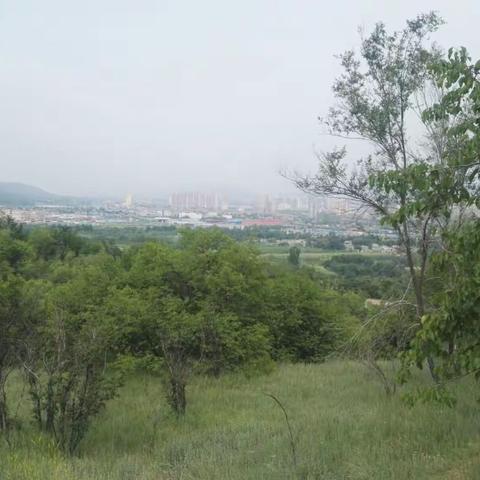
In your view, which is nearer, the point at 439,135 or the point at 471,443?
the point at 471,443

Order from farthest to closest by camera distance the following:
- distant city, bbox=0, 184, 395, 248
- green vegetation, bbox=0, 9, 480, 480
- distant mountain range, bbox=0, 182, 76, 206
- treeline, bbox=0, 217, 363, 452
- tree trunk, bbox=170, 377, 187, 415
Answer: distant mountain range, bbox=0, 182, 76, 206
distant city, bbox=0, 184, 395, 248
tree trunk, bbox=170, 377, 187, 415
treeline, bbox=0, 217, 363, 452
green vegetation, bbox=0, 9, 480, 480

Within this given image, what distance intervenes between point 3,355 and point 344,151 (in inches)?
251

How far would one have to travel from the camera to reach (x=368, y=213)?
9664 mm

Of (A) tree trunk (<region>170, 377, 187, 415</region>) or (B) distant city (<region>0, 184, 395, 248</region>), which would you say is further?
(B) distant city (<region>0, 184, 395, 248</region>)

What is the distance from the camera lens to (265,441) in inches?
243

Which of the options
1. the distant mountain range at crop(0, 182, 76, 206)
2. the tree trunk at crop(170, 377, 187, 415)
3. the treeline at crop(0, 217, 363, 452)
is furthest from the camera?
the distant mountain range at crop(0, 182, 76, 206)

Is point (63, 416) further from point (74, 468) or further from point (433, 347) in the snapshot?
point (433, 347)

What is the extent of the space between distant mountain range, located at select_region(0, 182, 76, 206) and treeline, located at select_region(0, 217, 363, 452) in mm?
31531

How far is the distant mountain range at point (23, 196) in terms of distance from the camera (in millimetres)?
47184

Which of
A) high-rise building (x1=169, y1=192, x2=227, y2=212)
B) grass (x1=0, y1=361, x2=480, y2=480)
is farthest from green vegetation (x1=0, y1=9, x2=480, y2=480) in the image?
high-rise building (x1=169, y1=192, x2=227, y2=212)

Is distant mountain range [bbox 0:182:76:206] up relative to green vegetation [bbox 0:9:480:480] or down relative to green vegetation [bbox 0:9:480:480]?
up

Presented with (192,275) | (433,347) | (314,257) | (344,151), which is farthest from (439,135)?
(314,257)

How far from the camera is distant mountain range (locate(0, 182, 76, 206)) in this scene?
47184 millimetres

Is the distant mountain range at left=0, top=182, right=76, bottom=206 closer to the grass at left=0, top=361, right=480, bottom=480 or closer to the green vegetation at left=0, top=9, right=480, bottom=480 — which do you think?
the green vegetation at left=0, top=9, right=480, bottom=480
